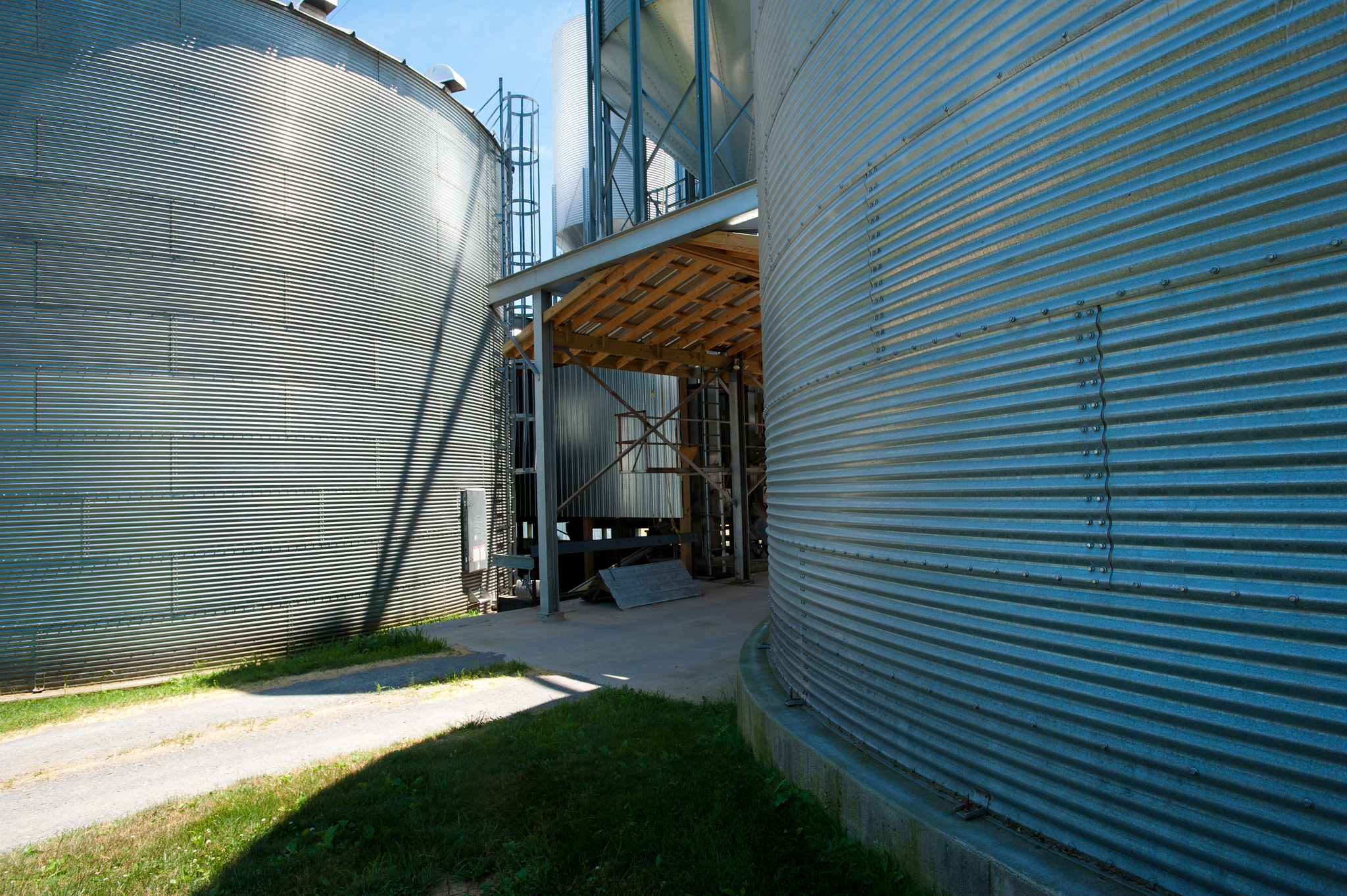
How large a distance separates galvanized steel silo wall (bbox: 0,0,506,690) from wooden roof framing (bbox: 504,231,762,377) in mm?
2896

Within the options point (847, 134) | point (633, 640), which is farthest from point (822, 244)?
point (633, 640)

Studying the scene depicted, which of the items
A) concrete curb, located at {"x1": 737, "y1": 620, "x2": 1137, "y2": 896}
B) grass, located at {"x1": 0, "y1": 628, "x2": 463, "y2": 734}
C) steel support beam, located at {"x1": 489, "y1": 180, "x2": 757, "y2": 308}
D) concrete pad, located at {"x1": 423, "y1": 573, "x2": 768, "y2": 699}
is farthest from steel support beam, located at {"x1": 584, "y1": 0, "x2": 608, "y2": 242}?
concrete curb, located at {"x1": 737, "y1": 620, "x2": 1137, "y2": 896}

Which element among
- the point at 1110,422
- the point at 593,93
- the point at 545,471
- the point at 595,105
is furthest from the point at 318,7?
the point at 1110,422

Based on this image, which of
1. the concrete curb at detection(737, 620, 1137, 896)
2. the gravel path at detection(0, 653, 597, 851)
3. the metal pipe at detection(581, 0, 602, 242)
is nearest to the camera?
the concrete curb at detection(737, 620, 1137, 896)

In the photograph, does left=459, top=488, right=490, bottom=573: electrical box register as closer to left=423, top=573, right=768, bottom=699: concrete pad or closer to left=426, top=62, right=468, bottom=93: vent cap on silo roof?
left=423, top=573, right=768, bottom=699: concrete pad

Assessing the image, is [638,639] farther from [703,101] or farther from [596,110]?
[596,110]

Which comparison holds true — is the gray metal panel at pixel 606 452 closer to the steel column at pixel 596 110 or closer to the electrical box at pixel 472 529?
the electrical box at pixel 472 529

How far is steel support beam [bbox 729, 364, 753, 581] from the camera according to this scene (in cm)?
1700

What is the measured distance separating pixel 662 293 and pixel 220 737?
9453mm

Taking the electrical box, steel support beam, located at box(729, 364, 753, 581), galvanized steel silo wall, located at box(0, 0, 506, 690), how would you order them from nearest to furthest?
1. galvanized steel silo wall, located at box(0, 0, 506, 690)
2. the electrical box
3. steel support beam, located at box(729, 364, 753, 581)

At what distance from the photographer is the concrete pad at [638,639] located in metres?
8.83

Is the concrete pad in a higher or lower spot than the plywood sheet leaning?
lower

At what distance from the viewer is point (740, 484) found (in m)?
17.1

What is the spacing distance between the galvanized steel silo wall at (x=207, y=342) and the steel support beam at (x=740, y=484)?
21.7ft
